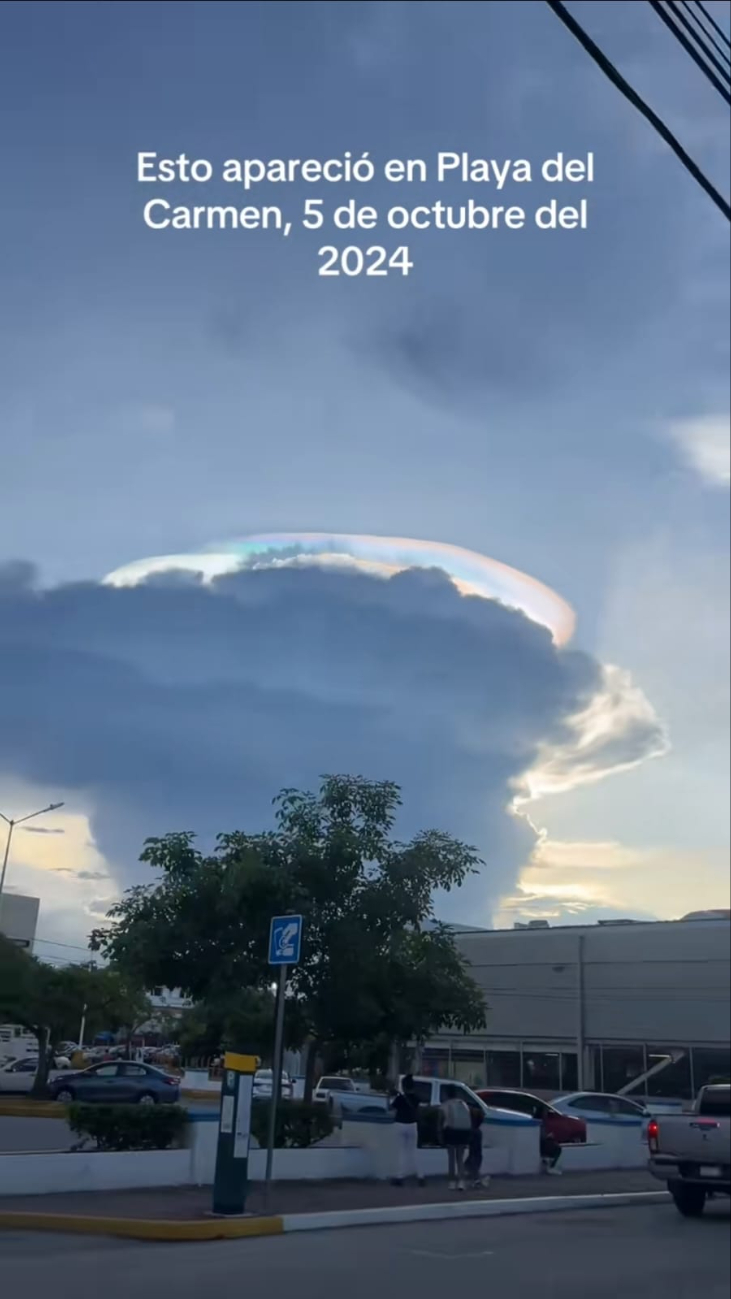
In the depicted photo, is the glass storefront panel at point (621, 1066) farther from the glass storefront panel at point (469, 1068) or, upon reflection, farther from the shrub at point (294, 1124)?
the shrub at point (294, 1124)

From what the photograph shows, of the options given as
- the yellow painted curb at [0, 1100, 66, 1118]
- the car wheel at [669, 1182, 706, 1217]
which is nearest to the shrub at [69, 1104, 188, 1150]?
the car wheel at [669, 1182, 706, 1217]

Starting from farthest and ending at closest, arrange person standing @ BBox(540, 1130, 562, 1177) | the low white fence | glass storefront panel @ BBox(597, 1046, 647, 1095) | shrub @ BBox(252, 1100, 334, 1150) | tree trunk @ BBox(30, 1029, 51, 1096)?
glass storefront panel @ BBox(597, 1046, 647, 1095) < tree trunk @ BBox(30, 1029, 51, 1096) < person standing @ BBox(540, 1130, 562, 1177) < shrub @ BBox(252, 1100, 334, 1150) < the low white fence

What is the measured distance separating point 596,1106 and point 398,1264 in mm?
18539

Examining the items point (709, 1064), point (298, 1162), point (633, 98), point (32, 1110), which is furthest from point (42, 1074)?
point (633, 98)

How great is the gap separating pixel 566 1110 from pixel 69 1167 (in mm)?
15537

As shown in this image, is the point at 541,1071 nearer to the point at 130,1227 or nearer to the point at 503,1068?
the point at 503,1068

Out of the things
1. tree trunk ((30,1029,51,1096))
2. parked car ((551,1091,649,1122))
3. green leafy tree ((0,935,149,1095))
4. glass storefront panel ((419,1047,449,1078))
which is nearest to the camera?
green leafy tree ((0,935,149,1095))

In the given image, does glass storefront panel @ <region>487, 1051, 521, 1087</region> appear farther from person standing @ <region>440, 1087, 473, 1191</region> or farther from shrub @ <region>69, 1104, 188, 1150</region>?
shrub @ <region>69, 1104, 188, 1150</region>

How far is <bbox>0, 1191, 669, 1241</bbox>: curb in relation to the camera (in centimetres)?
1306

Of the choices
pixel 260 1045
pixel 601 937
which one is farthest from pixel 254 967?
pixel 601 937

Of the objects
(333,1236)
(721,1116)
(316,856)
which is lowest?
(333,1236)

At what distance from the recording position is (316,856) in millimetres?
22516

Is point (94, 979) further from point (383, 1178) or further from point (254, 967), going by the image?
point (383, 1178)

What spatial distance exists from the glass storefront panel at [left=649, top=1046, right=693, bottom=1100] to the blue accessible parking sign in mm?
31273
